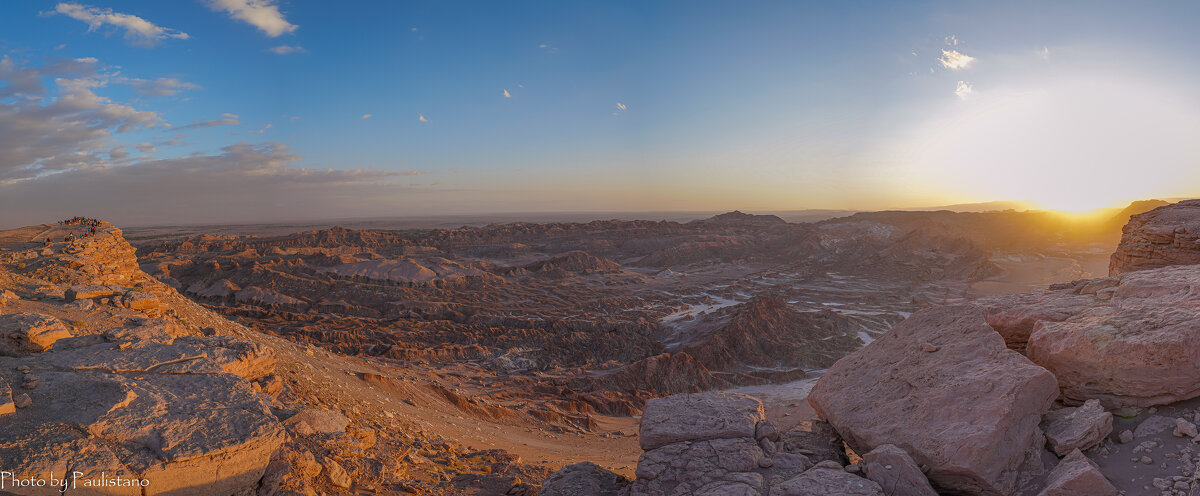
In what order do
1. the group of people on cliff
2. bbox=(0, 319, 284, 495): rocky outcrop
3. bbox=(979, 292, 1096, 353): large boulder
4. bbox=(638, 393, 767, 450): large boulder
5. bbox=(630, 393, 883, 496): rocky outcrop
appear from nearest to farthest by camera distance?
bbox=(0, 319, 284, 495): rocky outcrop
bbox=(630, 393, 883, 496): rocky outcrop
bbox=(638, 393, 767, 450): large boulder
bbox=(979, 292, 1096, 353): large boulder
the group of people on cliff

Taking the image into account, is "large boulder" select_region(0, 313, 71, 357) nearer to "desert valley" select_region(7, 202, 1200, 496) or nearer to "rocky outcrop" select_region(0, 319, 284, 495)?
"desert valley" select_region(7, 202, 1200, 496)

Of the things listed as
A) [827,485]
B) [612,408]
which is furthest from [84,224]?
[827,485]

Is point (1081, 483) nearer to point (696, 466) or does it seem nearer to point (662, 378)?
point (696, 466)

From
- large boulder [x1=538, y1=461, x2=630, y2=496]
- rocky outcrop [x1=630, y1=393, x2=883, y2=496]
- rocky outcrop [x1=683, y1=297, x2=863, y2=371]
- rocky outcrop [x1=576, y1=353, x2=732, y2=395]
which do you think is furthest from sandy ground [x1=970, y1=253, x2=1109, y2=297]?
large boulder [x1=538, y1=461, x2=630, y2=496]

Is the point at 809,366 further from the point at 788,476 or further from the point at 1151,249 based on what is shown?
the point at 788,476

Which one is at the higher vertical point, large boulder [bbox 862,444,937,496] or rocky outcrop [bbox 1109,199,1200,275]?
rocky outcrop [bbox 1109,199,1200,275]

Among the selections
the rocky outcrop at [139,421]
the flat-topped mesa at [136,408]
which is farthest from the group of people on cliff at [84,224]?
the rocky outcrop at [139,421]
